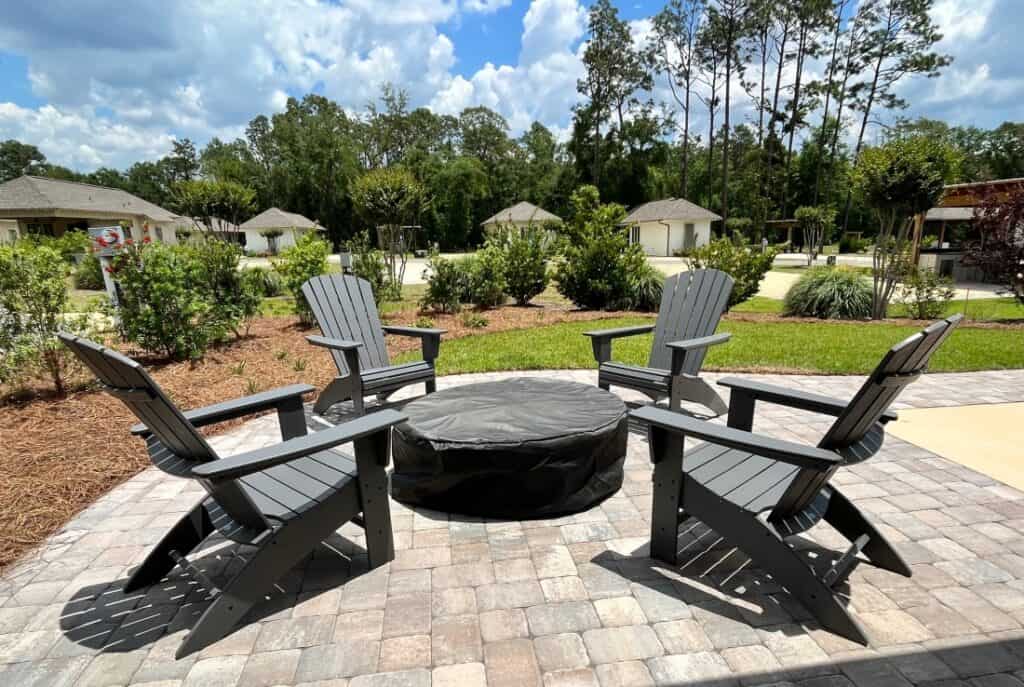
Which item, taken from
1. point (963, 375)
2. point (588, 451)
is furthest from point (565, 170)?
point (588, 451)

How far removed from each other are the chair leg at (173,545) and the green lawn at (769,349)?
11.0ft

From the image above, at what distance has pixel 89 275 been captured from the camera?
565 inches

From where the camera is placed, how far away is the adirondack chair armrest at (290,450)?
5.19 feet

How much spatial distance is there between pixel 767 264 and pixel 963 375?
413cm

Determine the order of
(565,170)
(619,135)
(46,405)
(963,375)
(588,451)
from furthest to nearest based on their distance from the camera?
1. (565,170)
2. (619,135)
3. (963,375)
4. (46,405)
5. (588,451)

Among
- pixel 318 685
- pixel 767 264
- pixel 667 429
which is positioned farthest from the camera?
pixel 767 264

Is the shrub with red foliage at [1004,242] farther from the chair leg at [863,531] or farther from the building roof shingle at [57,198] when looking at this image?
the building roof shingle at [57,198]

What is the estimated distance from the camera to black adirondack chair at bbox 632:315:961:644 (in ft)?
5.39

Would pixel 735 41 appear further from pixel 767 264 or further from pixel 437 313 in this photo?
pixel 437 313

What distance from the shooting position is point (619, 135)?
1371 inches

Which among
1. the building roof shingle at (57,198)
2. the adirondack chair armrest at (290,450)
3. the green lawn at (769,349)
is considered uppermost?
the building roof shingle at (57,198)

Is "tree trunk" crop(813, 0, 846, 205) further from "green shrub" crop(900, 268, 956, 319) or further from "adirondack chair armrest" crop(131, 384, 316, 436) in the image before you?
"adirondack chair armrest" crop(131, 384, 316, 436)

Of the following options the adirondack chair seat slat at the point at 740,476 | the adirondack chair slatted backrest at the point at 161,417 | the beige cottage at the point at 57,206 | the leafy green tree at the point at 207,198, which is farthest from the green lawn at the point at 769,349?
the beige cottage at the point at 57,206

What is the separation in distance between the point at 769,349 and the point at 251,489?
6.00 metres
